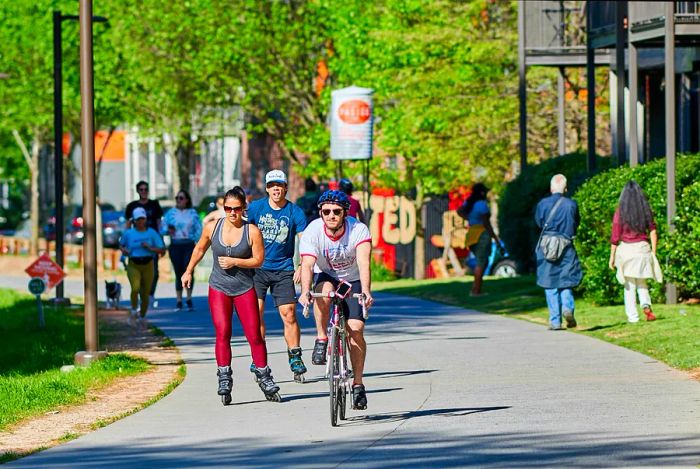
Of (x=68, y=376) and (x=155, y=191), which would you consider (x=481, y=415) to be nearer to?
(x=68, y=376)

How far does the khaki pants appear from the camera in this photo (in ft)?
69.6

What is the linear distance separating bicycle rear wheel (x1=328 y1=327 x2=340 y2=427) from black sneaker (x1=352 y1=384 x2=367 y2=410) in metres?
0.50

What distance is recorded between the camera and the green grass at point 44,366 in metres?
13.3

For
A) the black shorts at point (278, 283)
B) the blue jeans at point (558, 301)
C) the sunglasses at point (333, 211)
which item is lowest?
the blue jeans at point (558, 301)

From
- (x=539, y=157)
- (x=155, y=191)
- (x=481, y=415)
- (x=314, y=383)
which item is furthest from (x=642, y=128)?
(x=155, y=191)

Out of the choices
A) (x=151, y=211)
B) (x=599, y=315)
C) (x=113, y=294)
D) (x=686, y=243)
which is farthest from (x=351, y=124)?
(x=686, y=243)

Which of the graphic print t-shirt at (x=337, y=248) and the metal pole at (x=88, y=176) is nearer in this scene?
the graphic print t-shirt at (x=337, y=248)

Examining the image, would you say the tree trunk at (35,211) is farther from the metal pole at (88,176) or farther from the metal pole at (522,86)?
the metal pole at (88,176)

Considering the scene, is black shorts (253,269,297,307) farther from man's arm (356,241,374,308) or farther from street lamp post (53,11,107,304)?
street lamp post (53,11,107,304)

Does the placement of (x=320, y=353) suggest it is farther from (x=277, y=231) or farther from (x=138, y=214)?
(x=138, y=214)

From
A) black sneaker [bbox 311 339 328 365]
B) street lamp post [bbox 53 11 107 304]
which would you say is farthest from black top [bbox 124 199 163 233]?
black sneaker [bbox 311 339 328 365]

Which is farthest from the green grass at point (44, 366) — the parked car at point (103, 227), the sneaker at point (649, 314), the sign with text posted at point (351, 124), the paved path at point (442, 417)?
the parked car at point (103, 227)

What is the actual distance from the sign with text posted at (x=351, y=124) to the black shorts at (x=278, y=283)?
19.8 m

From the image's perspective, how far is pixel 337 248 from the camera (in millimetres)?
11992
